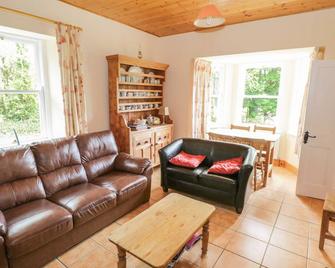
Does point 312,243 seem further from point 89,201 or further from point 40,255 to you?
point 40,255

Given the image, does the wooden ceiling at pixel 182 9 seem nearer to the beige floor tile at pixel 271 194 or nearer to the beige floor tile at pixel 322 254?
the beige floor tile at pixel 271 194

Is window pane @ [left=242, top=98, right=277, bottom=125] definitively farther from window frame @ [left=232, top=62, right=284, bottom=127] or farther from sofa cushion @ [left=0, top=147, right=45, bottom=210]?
sofa cushion @ [left=0, top=147, right=45, bottom=210]

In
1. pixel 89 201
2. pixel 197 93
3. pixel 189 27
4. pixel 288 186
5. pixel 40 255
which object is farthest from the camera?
pixel 197 93

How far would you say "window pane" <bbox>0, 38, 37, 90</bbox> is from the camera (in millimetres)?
2715

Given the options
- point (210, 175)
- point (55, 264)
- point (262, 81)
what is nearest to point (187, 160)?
point (210, 175)

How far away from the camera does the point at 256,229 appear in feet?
7.82

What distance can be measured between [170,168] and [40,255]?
1.80m

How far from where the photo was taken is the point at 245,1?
2811 millimetres

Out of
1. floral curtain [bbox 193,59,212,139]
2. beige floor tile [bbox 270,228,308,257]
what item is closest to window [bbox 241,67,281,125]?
floral curtain [bbox 193,59,212,139]

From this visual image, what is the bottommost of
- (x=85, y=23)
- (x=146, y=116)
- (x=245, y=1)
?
(x=146, y=116)

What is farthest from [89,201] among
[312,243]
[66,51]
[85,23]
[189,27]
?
[189,27]

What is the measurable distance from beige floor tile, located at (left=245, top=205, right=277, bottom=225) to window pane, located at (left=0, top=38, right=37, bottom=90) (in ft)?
10.9

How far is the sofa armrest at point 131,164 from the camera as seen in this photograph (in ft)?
9.36

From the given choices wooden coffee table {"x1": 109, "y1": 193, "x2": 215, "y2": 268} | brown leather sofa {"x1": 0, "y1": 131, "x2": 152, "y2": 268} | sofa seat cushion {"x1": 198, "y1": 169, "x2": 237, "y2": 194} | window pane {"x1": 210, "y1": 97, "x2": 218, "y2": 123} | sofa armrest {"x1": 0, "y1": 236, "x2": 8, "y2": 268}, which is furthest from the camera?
window pane {"x1": 210, "y1": 97, "x2": 218, "y2": 123}
